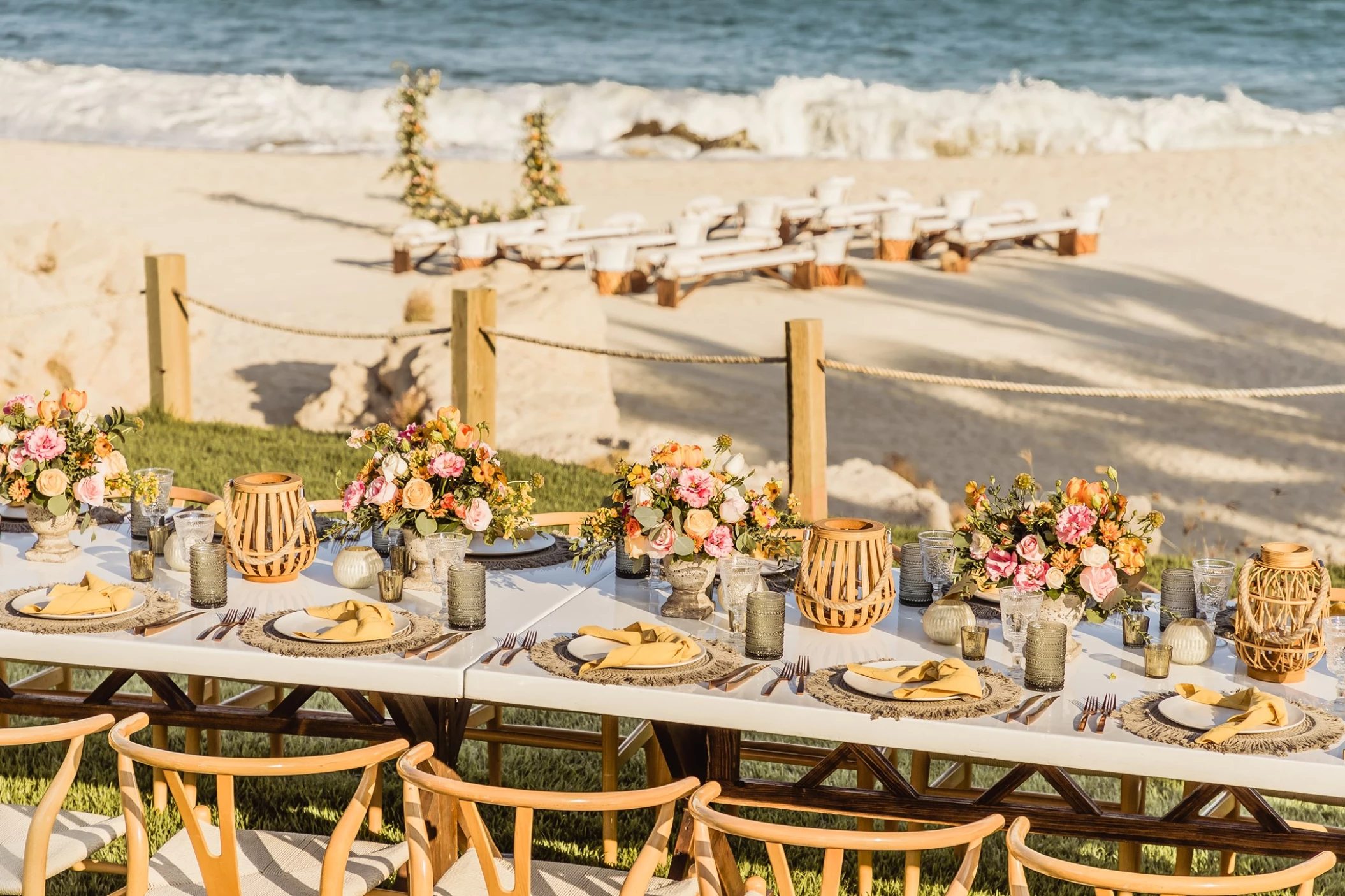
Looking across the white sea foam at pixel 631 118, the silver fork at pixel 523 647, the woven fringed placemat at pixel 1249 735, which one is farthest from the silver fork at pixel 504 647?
the white sea foam at pixel 631 118

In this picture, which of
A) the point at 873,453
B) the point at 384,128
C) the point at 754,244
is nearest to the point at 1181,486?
the point at 873,453

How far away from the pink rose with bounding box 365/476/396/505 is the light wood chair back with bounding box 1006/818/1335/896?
1.54 metres

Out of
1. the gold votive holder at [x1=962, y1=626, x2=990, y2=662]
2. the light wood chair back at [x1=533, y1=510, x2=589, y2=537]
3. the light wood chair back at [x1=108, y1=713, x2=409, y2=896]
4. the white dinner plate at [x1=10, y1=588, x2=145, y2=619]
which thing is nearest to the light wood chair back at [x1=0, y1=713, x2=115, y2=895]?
the light wood chair back at [x1=108, y1=713, x2=409, y2=896]

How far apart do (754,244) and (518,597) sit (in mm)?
11224

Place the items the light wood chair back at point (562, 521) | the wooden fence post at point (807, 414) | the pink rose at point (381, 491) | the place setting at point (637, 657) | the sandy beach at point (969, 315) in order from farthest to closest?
the sandy beach at point (969, 315), the wooden fence post at point (807, 414), the light wood chair back at point (562, 521), the pink rose at point (381, 491), the place setting at point (637, 657)

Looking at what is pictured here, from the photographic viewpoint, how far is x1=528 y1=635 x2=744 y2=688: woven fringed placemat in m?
2.63

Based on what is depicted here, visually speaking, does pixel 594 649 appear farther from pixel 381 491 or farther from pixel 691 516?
pixel 381 491

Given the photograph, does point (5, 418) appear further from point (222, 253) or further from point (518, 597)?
point (222, 253)

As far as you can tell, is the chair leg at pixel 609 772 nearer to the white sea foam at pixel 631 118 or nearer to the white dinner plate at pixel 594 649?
the white dinner plate at pixel 594 649

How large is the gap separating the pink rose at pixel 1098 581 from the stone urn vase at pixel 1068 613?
56 mm

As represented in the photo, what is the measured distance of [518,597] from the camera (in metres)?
3.18

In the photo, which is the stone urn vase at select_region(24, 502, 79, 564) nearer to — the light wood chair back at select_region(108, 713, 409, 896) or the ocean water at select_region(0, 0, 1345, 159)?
the light wood chair back at select_region(108, 713, 409, 896)

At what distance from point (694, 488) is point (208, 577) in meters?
1.02

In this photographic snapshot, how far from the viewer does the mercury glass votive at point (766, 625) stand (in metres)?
2.76
